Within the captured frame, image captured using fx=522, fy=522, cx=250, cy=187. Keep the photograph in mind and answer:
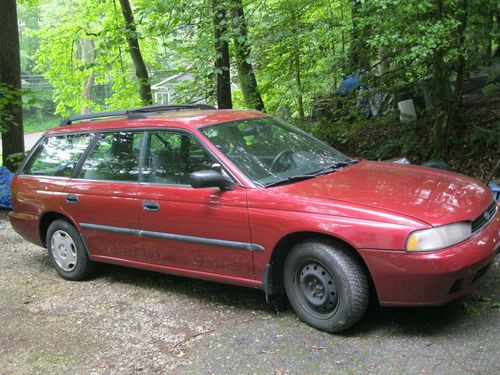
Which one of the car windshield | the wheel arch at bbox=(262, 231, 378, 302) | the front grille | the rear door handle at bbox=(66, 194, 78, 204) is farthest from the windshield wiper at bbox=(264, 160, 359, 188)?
the rear door handle at bbox=(66, 194, 78, 204)

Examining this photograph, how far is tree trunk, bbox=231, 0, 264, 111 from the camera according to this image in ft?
27.2

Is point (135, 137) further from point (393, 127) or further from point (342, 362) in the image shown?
point (393, 127)

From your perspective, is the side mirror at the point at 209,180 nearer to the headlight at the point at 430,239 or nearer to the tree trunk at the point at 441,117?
the headlight at the point at 430,239

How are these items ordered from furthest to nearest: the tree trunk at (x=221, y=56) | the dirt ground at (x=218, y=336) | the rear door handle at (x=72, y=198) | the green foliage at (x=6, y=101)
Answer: the green foliage at (x=6, y=101), the tree trunk at (x=221, y=56), the rear door handle at (x=72, y=198), the dirt ground at (x=218, y=336)

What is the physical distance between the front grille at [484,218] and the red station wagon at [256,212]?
0.01m

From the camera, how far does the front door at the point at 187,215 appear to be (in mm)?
4168

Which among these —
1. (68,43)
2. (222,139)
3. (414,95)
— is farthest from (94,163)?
(68,43)

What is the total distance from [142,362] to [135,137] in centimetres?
220

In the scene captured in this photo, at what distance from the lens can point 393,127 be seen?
29.4ft

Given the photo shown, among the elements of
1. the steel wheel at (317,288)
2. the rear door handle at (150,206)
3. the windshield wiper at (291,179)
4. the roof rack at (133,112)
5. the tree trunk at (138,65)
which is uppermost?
the tree trunk at (138,65)

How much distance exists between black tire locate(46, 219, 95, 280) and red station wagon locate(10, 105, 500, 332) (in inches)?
0.6

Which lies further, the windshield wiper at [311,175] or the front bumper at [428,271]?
the windshield wiper at [311,175]

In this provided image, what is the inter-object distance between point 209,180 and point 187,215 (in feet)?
1.69

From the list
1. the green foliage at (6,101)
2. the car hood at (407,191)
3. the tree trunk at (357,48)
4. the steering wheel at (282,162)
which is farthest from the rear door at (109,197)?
the green foliage at (6,101)
